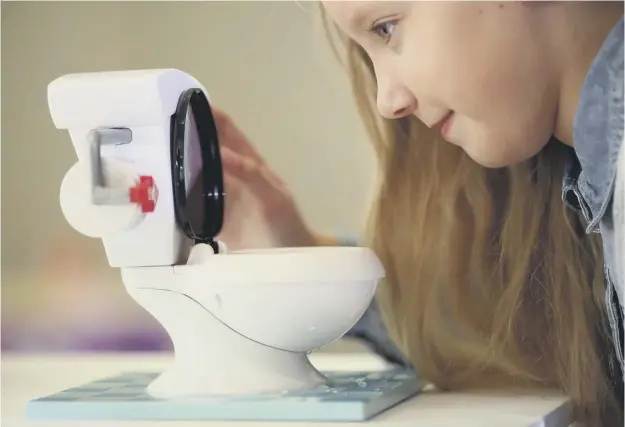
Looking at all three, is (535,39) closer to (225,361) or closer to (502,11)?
(502,11)

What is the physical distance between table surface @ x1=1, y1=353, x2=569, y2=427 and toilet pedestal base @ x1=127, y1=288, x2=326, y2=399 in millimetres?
66

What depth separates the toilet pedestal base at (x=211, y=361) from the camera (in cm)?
78

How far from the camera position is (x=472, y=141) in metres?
0.87

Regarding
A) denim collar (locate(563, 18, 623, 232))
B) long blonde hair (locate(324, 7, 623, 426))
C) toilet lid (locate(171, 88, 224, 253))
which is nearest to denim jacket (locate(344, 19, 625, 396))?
denim collar (locate(563, 18, 623, 232))

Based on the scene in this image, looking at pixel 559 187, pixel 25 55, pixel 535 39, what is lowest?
pixel 559 187

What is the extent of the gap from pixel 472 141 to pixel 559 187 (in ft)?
0.48

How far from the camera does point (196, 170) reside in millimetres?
853

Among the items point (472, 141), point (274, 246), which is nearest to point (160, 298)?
point (274, 246)

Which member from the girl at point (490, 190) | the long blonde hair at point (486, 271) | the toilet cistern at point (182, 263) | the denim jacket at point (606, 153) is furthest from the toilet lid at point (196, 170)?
the denim jacket at point (606, 153)

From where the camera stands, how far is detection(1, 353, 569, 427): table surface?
2.34ft

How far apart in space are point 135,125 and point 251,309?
0.19 metres

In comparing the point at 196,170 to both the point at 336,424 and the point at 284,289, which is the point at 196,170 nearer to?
the point at 284,289

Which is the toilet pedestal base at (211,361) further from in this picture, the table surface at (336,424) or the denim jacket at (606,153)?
the denim jacket at (606,153)

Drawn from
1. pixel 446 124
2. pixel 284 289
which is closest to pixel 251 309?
pixel 284 289
